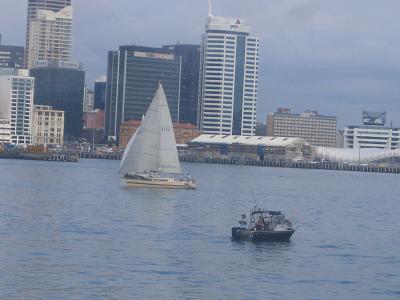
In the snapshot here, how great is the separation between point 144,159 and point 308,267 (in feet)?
143

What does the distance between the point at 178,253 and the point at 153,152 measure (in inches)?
1612

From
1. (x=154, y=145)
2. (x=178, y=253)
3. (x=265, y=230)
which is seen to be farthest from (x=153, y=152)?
(x=178, y=253)

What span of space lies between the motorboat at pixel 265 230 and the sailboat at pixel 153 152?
34901 millimetres

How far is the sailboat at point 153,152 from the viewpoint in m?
83.1

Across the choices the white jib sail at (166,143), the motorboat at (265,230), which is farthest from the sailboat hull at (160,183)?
the motorboat at (265,230)

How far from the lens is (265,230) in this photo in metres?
47.4

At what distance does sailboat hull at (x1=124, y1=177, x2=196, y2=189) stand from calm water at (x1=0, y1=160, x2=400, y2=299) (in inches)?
509

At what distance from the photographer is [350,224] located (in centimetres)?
6053

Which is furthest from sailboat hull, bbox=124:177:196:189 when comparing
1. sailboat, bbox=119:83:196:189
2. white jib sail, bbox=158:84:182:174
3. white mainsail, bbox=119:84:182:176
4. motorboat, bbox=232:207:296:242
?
motorboat, bbox=232:207:296:242

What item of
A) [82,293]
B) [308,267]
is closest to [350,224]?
[308,267]

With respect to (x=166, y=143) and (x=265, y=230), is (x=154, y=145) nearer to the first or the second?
(x=166, y=143)

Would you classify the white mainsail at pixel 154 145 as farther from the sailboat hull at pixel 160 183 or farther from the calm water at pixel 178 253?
the calm water at pixel 178 253

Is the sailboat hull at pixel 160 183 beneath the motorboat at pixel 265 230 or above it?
above

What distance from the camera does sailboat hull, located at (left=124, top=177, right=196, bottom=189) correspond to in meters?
84.2
